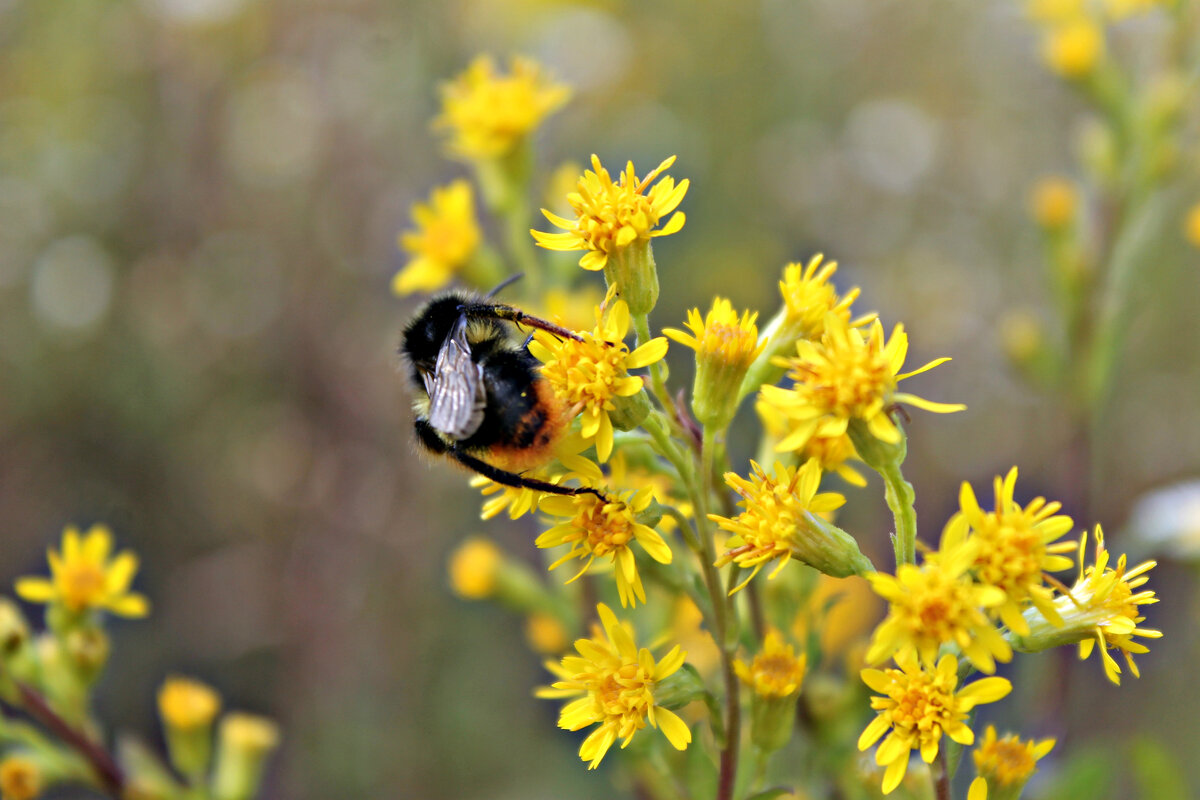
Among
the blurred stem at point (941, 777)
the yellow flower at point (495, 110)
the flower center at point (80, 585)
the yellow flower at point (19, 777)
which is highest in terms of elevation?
the yellow flower at point (495, 110)

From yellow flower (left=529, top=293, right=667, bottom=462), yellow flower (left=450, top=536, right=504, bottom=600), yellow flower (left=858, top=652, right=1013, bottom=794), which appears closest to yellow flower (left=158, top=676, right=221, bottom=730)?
yellow flower (left=450, top=536, right=504, bottom=600)

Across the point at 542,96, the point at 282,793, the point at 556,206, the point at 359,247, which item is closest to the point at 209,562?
the point at 282,793

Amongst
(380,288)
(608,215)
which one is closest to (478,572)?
(608,215)

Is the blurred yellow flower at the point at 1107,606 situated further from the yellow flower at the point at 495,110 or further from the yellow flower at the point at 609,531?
the yellow flower at the point at 495,110

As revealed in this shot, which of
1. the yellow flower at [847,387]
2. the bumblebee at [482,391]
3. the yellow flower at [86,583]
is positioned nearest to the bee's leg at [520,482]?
the bumblebee at [482,391]

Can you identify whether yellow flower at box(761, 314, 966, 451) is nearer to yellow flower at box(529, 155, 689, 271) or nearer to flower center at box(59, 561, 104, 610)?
yellow flower at box(529, 155, 689, 271)

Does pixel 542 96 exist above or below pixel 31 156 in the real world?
below

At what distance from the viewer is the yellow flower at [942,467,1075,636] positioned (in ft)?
4.05

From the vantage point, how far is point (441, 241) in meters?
2.52

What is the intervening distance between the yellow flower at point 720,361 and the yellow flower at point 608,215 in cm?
18

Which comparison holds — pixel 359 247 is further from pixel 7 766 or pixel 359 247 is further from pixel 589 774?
pixel 7 766

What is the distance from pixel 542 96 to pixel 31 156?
323 cm

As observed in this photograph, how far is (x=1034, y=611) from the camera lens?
4.79 feet

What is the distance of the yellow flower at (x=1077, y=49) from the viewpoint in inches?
114
